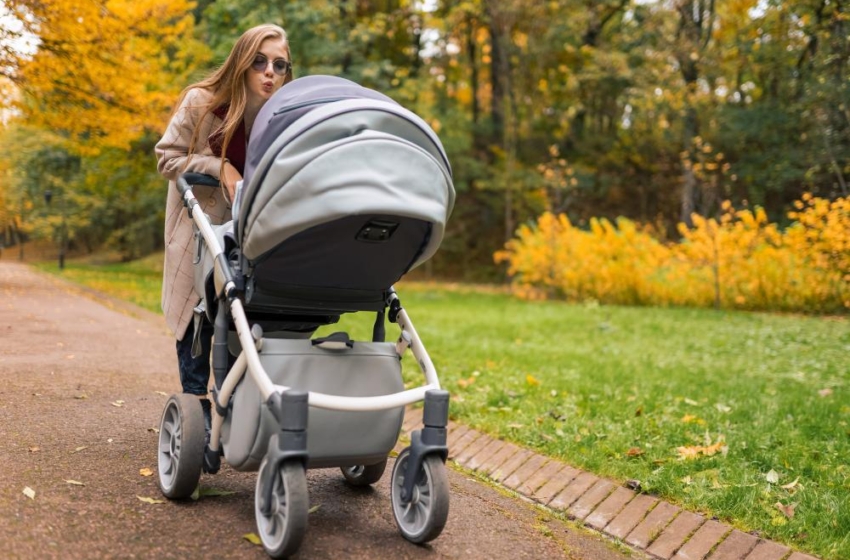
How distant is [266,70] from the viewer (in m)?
3.27

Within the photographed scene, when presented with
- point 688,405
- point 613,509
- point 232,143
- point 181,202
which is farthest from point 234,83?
point 688,405

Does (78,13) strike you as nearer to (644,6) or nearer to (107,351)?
(107,351)

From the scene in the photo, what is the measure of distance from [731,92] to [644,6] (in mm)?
3958

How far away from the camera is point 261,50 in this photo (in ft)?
10.7

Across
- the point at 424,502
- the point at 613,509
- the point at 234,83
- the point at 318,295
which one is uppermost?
the point at 234,83

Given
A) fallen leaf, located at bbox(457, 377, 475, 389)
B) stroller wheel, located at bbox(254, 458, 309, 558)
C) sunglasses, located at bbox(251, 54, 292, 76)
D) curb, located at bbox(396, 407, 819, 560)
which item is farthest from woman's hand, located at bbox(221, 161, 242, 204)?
fallen leaf, located at bbox(457, 377, 475, 389)

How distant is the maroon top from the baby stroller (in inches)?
19.7

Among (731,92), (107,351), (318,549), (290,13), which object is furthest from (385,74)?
(318,549)

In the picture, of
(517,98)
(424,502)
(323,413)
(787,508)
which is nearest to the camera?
(323,413)

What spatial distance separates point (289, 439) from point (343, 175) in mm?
872

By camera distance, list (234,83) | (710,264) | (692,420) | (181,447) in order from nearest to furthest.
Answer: (181,447) < (234,83) < (692,420) < (710,264)

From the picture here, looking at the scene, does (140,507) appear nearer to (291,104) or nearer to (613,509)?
(291,104)

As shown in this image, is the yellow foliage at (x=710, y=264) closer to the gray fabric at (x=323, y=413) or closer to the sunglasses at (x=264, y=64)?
the sunglasses at (x=264, y=64)

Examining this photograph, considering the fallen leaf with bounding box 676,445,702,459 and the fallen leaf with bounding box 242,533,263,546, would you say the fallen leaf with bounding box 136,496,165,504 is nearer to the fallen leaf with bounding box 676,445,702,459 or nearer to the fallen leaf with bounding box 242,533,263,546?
the fallen leaf with bounding box 242,533,263,546
